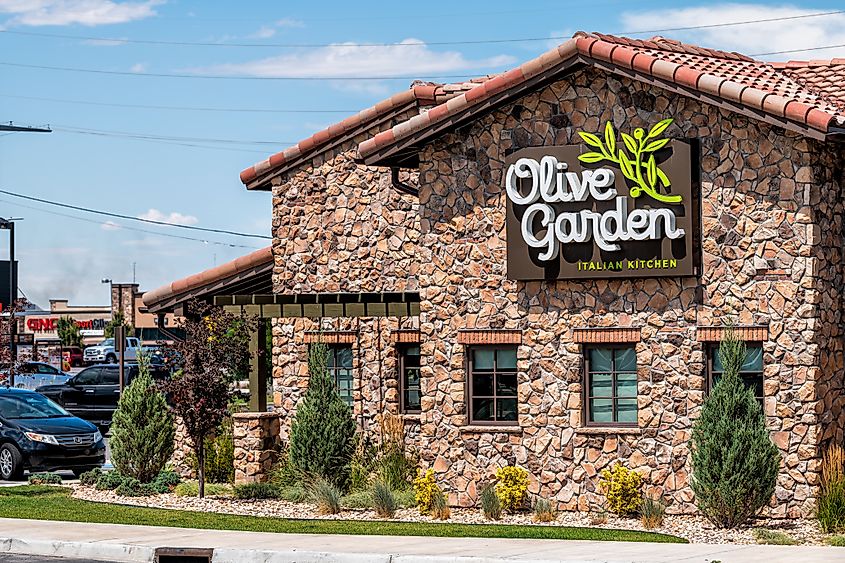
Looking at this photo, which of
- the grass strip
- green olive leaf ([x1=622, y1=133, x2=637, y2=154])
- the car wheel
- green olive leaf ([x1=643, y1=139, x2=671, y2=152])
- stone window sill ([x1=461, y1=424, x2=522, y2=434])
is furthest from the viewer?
the car wheel

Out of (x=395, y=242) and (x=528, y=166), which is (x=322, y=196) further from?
(x=528, y=166)

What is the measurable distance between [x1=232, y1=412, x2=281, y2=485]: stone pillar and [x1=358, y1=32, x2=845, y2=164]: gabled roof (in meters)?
5.33

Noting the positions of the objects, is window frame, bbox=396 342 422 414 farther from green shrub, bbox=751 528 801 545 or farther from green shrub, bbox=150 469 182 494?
green shrub, bbox=751 528 801 545

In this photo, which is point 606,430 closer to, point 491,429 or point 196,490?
point 491,429

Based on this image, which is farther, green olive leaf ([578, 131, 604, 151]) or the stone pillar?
the stone pillar

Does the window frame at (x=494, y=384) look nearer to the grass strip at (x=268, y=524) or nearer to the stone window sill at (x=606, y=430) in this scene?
the stone window sill at (x=606, y=430)

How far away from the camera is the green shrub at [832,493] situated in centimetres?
1807

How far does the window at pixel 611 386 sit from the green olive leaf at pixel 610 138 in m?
2.78

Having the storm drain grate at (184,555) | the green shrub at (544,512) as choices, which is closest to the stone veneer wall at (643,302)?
the green shrub at (544,512)

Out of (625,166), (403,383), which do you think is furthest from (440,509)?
(625,166)

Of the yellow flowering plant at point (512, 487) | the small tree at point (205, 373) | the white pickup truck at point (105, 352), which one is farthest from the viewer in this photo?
the white pickup truck at point (105, 352)

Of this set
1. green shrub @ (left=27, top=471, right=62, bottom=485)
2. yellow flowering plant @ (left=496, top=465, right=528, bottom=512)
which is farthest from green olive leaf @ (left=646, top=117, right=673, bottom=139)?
green shrub @ (left=27, top=471, right=62, bottom=485)

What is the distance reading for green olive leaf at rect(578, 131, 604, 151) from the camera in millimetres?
20141

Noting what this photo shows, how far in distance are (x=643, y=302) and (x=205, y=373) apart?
707 cm
